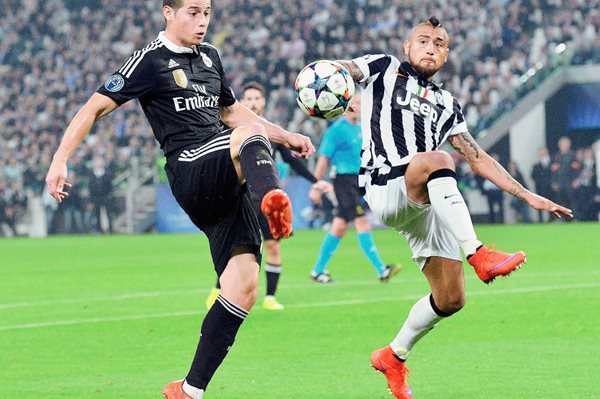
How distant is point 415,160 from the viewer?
21.7 feet

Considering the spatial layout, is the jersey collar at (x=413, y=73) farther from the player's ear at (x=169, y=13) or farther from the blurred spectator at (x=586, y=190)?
the blurred spectator at (x=586, y=190)

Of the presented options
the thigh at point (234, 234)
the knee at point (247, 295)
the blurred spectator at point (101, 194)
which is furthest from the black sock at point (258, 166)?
the blurred spectator at point (101, 194)

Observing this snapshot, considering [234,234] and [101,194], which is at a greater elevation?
[234,234]

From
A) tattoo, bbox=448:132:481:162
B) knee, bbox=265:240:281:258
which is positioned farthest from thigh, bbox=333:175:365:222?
tattoo, bbox=448:132:481:162

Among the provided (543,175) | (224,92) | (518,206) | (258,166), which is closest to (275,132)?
(224,92)

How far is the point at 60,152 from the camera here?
5.66 m

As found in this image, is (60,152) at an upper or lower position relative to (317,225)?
upper

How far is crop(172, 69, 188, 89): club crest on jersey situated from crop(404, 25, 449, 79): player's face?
62.4 inches

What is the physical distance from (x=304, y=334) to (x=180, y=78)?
4.04m

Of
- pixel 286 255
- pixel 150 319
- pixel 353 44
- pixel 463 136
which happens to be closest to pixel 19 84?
pixel 353 44

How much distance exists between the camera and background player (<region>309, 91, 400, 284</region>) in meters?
14.3

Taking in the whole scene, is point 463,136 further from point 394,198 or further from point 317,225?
point 317,225

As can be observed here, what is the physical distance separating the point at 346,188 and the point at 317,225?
1434cm

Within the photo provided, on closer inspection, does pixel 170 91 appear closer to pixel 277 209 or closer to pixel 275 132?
pixel 275 132
